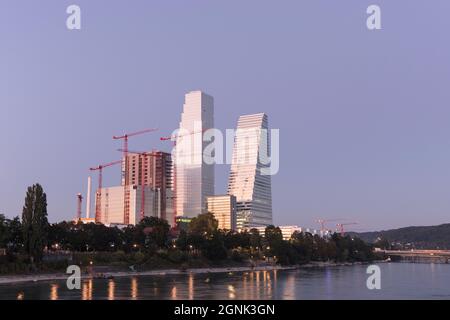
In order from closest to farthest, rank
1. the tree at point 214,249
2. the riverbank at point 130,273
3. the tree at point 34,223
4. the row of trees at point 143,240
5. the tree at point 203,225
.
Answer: the riverbank at point 130,273 → the tree at point 34,223 → the row of trees at point 143,240 → the tree at point 214,249 → the tree at point 203,225

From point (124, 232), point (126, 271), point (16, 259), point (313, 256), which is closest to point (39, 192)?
point (16, 259)

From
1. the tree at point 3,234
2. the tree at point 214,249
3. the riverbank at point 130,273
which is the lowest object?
the riverbank at point 130,273

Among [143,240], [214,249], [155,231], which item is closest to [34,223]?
[143,240]

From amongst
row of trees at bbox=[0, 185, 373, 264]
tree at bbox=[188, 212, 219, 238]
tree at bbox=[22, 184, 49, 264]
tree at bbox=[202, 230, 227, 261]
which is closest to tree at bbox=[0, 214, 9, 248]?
row of trees at bbox=[0, 185, 373, 264]

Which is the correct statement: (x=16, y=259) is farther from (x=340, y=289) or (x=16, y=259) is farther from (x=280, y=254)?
(x=280, y=254)

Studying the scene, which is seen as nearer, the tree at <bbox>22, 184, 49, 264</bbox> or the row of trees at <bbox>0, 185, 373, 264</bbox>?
the tree at <bbox>22, 184, 49, 264</bbox>

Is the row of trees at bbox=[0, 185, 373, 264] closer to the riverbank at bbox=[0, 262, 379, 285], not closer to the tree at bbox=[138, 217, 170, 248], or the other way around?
the tree at bbox=[138, 217, 170, 248]

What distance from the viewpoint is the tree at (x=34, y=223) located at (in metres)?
94.4

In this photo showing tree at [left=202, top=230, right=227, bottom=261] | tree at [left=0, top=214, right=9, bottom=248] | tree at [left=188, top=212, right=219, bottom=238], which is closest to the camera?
tree at [left=0, top=214, right=9, bottom=248]

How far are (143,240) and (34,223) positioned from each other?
48.1 metres

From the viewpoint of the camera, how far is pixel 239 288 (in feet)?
270

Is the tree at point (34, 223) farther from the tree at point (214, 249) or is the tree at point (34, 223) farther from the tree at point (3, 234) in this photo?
the tree at point (214, 249)

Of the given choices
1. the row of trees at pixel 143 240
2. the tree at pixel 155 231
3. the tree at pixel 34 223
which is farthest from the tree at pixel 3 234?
the tree at pixel 155 231

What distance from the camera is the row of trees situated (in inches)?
3760
